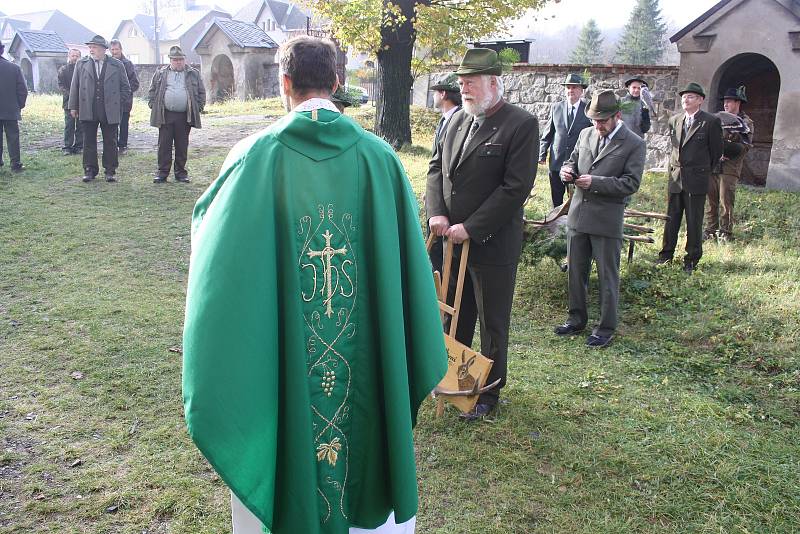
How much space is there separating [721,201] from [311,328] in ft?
27.7

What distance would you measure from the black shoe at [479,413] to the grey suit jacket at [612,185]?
193 cm

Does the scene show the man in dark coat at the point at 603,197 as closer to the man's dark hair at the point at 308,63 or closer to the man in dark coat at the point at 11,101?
the man's dark hair at the point at 308,63

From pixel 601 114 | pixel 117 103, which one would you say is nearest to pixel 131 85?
pixel 117 103

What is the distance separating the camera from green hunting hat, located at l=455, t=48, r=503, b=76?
4.04 metres

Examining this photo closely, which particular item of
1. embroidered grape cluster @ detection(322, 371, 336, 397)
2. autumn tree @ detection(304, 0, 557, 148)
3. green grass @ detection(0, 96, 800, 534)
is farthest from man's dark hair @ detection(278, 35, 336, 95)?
autumn tree @ detection(304, 0, 557, 148)

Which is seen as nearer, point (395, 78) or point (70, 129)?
point (70, 129)

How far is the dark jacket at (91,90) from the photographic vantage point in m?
10.3

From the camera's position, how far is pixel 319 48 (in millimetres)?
2289

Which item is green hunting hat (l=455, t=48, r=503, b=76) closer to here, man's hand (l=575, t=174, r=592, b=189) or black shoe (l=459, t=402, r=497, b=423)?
man's hand (l=575, t=174, r=592, b=189)

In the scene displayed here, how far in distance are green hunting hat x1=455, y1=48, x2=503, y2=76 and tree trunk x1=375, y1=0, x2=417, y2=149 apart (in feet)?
30.8

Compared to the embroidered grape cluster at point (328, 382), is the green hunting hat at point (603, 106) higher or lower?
higher

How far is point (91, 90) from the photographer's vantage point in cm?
1035

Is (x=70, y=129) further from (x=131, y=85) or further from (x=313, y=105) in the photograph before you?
(x=313, y=105)

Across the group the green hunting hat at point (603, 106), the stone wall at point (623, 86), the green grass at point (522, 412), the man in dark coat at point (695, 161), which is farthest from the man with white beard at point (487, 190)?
the stone wall at point (623, 86)
